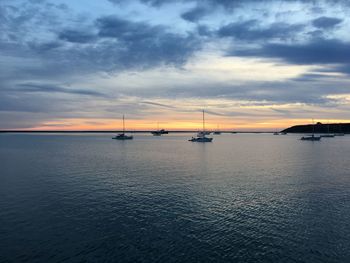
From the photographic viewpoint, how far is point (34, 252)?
23750 millimetres

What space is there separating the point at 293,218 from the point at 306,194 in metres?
12.3

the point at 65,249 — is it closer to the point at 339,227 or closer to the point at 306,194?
the point at 339,227

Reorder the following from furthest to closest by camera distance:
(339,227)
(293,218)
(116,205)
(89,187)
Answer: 1. (89,187)
2. (116,205)
3. (293,218)
4. (339,227)

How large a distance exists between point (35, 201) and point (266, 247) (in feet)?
87.2

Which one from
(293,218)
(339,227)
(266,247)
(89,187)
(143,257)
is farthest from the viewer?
(89,187)

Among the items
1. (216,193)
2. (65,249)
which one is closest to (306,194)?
(216,193)

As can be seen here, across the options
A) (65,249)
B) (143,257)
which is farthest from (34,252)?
(143,257)

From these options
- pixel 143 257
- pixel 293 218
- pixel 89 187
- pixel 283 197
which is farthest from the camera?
pixel 89 187

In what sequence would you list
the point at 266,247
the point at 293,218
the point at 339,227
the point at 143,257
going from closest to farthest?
1. the point at 143,257
2. the point at 266,247
3. the point at 339,227
4. the point at 293,218

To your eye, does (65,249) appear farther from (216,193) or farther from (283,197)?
(283,197)

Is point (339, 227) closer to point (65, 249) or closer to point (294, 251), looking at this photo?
point (294, 251)

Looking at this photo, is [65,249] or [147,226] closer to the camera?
[65,249]

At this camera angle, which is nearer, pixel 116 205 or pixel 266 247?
pixel 266 247

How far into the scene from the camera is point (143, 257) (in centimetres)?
2308
